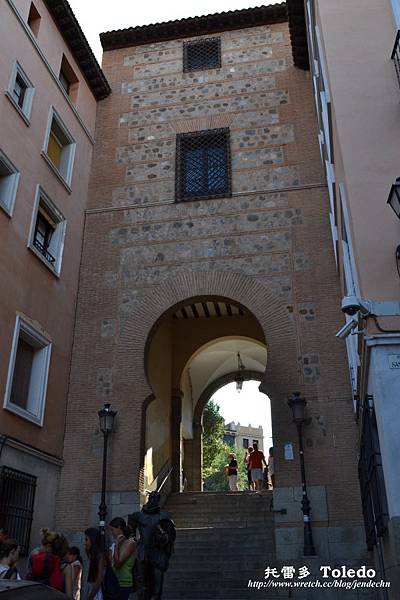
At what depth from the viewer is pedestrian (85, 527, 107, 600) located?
4754 millimetres

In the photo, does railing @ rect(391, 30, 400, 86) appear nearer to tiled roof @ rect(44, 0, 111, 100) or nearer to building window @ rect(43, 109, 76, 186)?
building window @ rect(43, 109, 76, 186)

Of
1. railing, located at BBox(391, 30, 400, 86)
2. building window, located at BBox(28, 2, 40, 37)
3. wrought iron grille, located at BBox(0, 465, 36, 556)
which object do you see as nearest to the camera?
railing, located at BBox(391, 30, 400, 86)

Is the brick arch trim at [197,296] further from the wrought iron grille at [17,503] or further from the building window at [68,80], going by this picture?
the building window at [68,80]

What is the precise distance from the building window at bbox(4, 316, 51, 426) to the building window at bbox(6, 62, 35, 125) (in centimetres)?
384

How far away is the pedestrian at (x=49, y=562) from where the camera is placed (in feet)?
15.8

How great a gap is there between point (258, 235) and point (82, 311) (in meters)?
3.82

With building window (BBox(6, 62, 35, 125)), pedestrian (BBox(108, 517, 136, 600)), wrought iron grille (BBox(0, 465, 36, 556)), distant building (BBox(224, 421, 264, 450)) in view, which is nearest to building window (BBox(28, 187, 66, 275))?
building window (BBox(6, 62, 35, 125))

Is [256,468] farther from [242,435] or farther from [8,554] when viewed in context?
[242,435]

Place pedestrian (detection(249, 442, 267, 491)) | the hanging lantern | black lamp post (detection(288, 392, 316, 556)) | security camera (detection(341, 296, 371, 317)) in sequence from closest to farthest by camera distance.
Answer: security camera (detection(341, 296, 371, 317)) < black lamp post (detection(288, 392, 316, 556)) < pedestrian (detection(249, 442, 267, 491)) < the hanging lantern

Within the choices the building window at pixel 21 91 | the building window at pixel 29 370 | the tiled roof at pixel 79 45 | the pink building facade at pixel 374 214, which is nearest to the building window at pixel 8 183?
the building window at pixel 21 91

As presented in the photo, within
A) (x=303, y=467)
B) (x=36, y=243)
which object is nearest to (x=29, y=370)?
(x=36, y=243)

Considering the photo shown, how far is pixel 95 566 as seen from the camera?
4.82 meters

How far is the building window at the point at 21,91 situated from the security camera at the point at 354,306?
23.8 ft

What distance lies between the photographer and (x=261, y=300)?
10938mm
